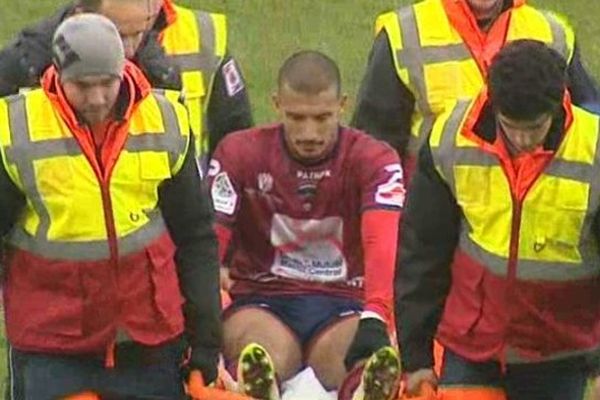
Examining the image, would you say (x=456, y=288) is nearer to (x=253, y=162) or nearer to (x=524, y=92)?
(x=524, y=92)

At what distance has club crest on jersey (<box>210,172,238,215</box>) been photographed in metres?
8.58

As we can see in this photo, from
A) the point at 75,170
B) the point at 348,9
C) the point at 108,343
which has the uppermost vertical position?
the point at 75,170

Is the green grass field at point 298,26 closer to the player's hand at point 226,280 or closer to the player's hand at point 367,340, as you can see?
the player's hand at point 226,280

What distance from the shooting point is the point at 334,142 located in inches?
339

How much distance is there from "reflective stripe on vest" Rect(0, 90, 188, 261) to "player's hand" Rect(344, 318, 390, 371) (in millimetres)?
1004

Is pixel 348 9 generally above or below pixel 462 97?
below

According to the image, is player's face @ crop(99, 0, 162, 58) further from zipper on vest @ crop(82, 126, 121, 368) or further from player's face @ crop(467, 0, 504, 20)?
player's face @ crop(467, 0, 504, 20)

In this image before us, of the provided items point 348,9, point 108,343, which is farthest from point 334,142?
point 348,9

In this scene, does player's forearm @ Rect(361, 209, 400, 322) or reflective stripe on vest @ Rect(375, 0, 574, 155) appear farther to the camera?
reflective stripe on vest @ Rect(375, 0, 574, 155)

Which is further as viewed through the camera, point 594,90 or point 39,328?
point 594,90

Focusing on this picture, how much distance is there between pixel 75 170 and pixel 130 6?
112 centimetres

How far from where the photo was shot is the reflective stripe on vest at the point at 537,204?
7.23 m

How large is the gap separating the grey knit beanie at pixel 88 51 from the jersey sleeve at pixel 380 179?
4.49ft

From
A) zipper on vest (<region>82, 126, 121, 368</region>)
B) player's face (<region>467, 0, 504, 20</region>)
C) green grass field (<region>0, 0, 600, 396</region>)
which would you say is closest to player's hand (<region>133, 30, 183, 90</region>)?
zipper on vest (<region>82, 126, 121, 368</region>)
